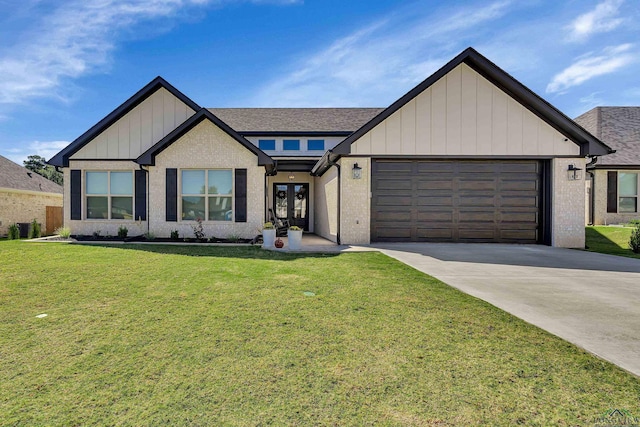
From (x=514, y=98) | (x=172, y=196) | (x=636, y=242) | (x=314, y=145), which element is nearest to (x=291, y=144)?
(x=314, y=145)

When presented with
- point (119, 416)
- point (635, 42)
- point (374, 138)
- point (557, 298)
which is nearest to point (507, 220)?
point (374, 138)

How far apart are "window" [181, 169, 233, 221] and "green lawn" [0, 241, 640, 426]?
6.14m

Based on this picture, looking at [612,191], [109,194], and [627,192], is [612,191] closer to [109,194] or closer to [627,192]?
[627,192]

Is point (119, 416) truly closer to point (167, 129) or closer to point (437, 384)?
point (437, 384)

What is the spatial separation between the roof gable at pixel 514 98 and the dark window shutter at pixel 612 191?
5.98 m

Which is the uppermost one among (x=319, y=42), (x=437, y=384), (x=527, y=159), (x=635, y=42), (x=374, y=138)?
(x=319, y=42)

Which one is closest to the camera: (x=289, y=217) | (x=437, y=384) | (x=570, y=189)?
(x=437, y=384)

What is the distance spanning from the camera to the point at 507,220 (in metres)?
10.4

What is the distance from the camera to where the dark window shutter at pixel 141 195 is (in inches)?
436

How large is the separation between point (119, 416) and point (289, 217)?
1420 cm

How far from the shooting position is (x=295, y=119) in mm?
18375

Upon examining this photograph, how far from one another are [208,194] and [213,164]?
3.71 ft

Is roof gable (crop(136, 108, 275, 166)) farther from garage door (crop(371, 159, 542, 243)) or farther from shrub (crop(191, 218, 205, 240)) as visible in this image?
garage door (crop(371, 159, 542, 243))

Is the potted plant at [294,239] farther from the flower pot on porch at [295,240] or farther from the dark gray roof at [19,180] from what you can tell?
the dark gray roof at [19,180]
